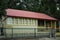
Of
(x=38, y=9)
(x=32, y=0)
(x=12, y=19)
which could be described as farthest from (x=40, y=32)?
(x=32, y=0)

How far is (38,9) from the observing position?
1715 inches

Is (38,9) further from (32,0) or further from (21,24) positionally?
(21,24)

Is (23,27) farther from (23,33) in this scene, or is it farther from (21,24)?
(23,33)

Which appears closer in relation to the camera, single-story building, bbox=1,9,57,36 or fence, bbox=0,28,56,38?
fence, bbox=0,28,56,38

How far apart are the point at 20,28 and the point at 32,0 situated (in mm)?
23605

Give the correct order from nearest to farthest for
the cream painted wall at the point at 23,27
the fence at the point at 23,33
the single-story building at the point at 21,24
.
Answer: the fence at the point at 23,33 < the cream painted wall at the point at 23,27 < the single-story building at the point at 21,24

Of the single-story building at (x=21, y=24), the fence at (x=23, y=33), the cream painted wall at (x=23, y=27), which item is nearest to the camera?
the fence at (x=23, y=33)

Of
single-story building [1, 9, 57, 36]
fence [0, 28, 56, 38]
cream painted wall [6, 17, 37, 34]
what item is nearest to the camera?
fence [0, 28, 56, 38]

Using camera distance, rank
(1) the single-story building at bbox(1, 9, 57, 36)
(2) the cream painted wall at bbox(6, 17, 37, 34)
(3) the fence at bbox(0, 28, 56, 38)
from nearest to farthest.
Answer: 1. (3) the fence at bbox(0, 28, 56, 38)
2. (2) the cream painted wall at bbox(6, 17, 37, 34)
3. (1) the single-story building at bbox(1, 9, 57, 36)

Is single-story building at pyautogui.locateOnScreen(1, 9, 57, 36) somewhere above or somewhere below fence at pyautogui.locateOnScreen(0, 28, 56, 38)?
above

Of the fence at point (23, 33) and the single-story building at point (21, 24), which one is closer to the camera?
the fence at point (23, 33)

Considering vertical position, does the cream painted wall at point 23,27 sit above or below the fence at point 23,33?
above

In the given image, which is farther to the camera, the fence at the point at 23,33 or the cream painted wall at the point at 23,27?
the cream painted wall at the point at 23,27

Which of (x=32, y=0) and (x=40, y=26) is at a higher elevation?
(x=32, y=0)
